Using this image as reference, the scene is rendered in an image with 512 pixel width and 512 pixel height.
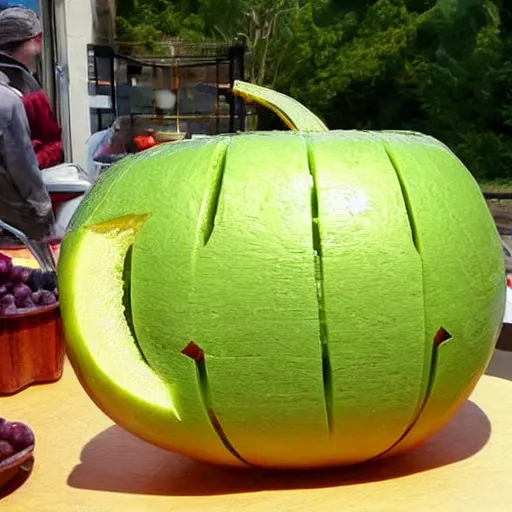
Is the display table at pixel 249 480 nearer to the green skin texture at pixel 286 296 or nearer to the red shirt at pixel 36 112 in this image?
the green skin texture at pixel 286 296

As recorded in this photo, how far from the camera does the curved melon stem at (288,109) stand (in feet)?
3.99

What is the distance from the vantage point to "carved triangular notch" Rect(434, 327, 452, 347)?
953 mm

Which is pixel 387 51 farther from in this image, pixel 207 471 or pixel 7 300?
pixel 207 471

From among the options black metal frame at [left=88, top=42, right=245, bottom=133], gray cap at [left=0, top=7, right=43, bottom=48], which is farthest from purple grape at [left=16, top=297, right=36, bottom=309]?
black metal frame at [left=88, top=42, right=245, bottom=133]

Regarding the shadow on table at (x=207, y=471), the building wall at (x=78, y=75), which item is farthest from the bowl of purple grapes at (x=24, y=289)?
the building wall at (x=78, y=75)

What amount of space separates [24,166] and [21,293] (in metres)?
1.25

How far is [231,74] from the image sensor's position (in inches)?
297

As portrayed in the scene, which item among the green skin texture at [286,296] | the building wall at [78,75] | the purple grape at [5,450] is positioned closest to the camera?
the green skin texture at [286,296]

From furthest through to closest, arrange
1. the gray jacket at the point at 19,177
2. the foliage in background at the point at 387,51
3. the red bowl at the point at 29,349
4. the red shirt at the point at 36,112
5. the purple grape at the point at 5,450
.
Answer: the foliage in background at the point at 387,51
the red shirt at the point at 36,112
the gray jacket at the point at 19,177
the red bowl at the point at 29,349
the purple grape at the point at 5,450

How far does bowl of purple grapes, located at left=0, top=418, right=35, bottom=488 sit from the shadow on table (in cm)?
6

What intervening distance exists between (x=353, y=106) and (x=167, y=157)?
14.5 m

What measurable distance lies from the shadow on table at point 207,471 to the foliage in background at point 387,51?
12588mm

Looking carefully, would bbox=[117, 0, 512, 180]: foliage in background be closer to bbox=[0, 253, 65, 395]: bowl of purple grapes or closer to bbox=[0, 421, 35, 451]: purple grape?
bbox=[0, 253, 65, 395]: bowl of purple grapes

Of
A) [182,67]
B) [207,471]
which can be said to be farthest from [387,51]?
[207,471]
